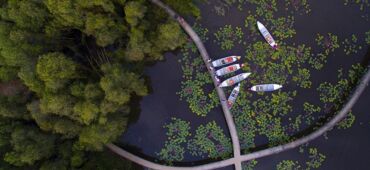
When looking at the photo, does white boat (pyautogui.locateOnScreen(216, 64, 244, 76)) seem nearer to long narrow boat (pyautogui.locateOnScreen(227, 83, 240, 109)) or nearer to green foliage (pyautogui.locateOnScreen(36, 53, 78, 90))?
long narrow boat (pyautogui.locateOnScreen(227, 83, 240, 109))

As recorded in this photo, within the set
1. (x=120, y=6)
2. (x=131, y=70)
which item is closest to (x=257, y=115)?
(x=131, y=70)

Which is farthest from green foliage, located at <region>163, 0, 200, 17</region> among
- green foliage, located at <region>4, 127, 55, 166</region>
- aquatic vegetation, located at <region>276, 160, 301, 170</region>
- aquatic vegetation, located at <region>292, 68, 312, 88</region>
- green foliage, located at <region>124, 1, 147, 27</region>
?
aquatic vegetation, located at <region>276, 160, 301, 170</region>

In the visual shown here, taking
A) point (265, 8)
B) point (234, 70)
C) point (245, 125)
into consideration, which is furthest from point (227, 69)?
point (265, 8)

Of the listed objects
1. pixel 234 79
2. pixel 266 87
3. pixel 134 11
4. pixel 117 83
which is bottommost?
pixel 266 87

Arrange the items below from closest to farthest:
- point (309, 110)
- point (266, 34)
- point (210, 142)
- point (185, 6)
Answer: point (185, 6), point (266, 34), point (309, 110), point (210, 142)

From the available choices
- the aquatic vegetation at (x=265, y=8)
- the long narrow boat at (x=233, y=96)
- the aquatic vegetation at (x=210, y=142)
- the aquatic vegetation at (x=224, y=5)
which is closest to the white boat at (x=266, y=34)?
the aquatic vegetation at (x=265, y=8)

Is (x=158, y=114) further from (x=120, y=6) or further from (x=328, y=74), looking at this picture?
(x=328, y=74)

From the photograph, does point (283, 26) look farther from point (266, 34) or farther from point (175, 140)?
point (175, 140)
